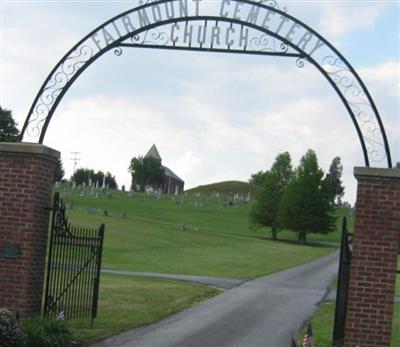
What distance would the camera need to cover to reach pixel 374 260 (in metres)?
10.9

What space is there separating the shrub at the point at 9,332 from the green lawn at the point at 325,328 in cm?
531

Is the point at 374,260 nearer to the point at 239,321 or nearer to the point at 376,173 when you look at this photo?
the point at 376,173

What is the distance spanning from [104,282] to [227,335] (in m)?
9.91

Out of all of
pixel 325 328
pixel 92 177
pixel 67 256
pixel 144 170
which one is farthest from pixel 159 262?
pixel 92 177

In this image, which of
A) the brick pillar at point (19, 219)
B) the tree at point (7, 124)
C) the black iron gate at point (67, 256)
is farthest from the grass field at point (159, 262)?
the tree at point (7, 124)

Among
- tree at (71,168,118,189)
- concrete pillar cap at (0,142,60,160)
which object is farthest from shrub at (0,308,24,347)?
tree at (71,168,118,189)

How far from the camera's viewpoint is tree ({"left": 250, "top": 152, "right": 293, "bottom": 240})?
257ft

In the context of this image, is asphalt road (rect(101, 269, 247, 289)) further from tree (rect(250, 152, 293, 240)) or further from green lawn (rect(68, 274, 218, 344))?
tree (rect(250, 152, 293, 240))

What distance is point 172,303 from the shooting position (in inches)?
705

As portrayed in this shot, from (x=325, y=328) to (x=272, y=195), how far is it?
66574 mm

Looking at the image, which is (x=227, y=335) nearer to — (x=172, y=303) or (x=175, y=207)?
(x=172, y=303)

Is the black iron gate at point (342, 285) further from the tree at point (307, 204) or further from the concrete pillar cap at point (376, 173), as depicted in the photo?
the tree at point (307, 204)

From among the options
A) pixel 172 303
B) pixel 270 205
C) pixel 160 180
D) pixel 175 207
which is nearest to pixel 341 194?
pixel 160 180

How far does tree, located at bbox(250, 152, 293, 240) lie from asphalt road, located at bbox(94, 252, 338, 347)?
53118 millimetres
